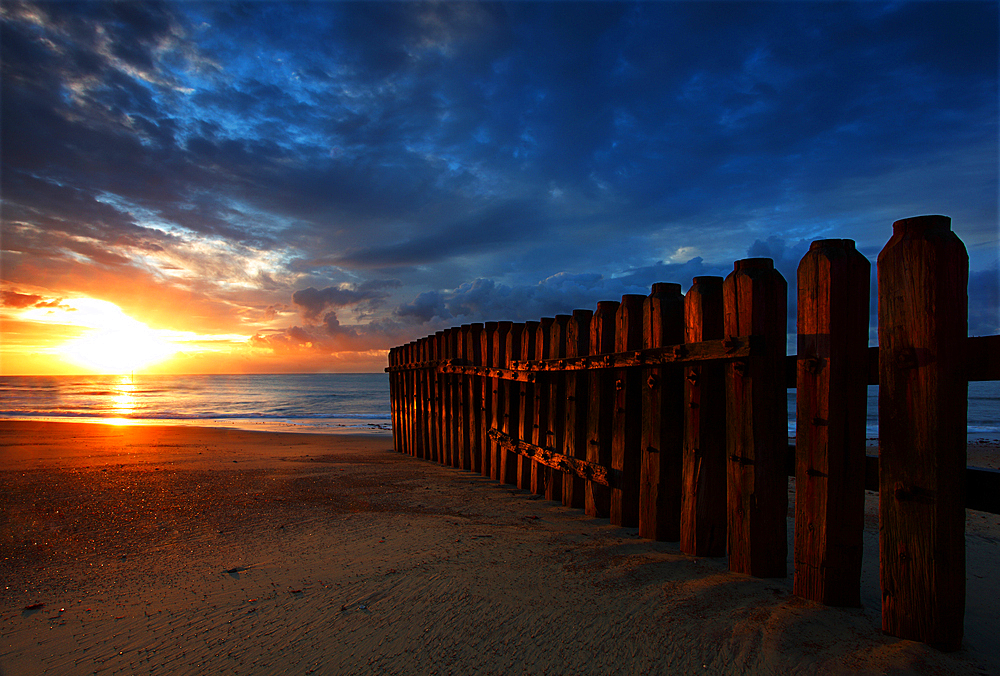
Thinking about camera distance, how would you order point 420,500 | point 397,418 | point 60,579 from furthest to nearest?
point 397,418 < point 420,500 < point 60,579

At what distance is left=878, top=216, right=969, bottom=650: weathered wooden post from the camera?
2.28 m

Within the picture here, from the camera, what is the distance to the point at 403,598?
3008 millimetres

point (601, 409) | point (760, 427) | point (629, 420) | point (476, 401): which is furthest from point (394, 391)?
point (760, 427)

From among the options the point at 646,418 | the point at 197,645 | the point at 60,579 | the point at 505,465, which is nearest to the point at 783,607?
the point at 646,418

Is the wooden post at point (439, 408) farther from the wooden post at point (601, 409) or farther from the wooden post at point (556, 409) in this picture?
the wooden post at point (601, 409)

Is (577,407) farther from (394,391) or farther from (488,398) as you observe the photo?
(394,391)

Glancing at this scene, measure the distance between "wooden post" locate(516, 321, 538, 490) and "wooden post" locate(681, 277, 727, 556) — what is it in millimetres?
2429

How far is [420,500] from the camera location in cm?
558

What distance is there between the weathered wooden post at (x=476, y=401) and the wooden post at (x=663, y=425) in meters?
3.48

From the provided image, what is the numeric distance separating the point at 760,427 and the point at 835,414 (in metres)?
0.46

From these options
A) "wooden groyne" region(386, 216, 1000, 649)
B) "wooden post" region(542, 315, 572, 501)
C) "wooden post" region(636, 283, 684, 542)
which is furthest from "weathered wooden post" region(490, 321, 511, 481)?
"wooden post" region(636, 283, 684, 542)

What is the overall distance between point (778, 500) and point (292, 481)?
578 centimetres

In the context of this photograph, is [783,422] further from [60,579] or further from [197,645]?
[60,579]

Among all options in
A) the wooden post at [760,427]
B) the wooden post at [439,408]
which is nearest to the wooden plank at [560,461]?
the wooden post at [760,427]
